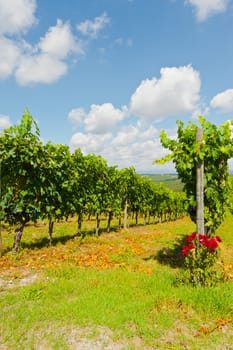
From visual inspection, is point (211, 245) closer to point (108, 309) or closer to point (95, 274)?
point (108, 309)

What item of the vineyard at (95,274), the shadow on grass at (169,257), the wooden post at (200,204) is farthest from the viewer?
the shadow on grass at (169,257)

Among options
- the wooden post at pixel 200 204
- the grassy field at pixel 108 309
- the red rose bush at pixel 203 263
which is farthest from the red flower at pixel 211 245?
the grassy field at pixel 108 309

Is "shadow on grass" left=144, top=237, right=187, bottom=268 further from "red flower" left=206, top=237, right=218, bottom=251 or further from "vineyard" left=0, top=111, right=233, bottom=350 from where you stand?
"red flower" left=206, top=237, right=218, bottom=251

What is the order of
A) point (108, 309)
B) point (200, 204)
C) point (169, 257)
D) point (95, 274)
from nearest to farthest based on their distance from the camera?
point (108, 309) → point (200, 204) → point (95, 274) → point (169, 257)

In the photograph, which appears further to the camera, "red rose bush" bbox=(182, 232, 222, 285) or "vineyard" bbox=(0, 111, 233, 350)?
"red rose bush" bbox=(182, 232, 222, 285)

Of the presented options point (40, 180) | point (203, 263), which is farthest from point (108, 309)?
point (40, 180)

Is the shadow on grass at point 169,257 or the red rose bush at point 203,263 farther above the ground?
the red rose bush at point 203,263

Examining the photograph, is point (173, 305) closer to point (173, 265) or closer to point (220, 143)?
point (173, 265)

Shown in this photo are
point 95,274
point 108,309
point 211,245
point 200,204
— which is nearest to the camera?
point 108,309

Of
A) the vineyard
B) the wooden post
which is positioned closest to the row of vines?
the vineyard

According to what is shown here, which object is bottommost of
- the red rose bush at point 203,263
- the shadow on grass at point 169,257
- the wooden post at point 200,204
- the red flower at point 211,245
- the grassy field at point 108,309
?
the shadow on grass at point 169,257

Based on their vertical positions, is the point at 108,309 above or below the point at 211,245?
below

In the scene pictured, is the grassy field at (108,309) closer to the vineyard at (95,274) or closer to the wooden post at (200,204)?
the vineyard at (95,274)

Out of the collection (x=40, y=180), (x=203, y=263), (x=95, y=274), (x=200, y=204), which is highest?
(x=40, y=180)
